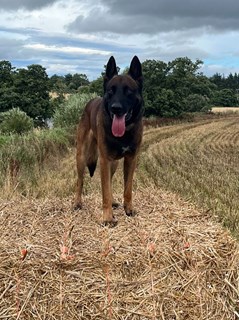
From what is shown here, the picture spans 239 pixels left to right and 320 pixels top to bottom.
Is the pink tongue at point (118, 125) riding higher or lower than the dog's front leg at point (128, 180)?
higher

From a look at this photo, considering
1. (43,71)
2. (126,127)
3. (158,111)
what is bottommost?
(158,111)

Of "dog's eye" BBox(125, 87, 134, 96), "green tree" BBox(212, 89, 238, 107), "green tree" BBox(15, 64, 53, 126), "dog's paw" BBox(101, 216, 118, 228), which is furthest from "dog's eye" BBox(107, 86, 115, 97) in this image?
"green tree" BBox(212, 89, 238, 107)

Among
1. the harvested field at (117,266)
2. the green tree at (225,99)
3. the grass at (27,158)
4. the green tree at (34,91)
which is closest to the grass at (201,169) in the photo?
the harvested field at (117,266)

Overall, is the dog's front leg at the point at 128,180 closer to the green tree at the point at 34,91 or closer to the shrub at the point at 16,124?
the shrub at the point at 16,124

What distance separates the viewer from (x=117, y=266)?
13.0 ft

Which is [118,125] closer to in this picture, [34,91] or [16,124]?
[16,124]

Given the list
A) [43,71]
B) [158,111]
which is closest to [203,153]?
[158,111]

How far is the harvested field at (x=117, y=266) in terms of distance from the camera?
3.67m

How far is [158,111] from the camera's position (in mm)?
39562

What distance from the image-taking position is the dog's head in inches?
193

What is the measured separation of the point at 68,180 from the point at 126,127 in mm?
5737

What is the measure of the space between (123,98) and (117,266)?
6.00 feet

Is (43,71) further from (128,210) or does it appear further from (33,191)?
(128,210)

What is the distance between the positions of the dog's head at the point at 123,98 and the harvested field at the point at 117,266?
43.8 inches
